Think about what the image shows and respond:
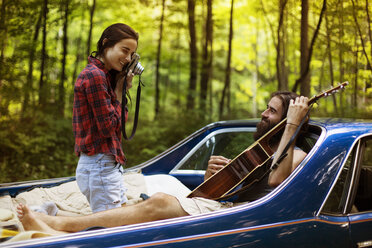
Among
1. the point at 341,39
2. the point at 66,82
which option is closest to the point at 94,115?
the point at 341,39

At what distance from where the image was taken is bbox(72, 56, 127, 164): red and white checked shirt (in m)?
2.38

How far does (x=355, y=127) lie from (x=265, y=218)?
89 centimetres

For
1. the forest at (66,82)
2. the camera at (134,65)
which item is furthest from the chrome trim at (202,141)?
the forest at (66,82)

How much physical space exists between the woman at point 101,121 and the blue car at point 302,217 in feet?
2.16

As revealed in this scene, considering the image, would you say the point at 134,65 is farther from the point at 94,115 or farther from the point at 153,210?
the point at 153,210

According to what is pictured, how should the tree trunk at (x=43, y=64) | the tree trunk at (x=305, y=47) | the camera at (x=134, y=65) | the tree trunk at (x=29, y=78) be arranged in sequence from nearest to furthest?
the camera at (x=134, y=65) < the tree trunk at (x=305, y=47) < the tree trunk at (x=29, y=78) < the tree trunk at (x=43, y=64)

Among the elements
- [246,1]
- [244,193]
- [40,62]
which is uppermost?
[246,1]

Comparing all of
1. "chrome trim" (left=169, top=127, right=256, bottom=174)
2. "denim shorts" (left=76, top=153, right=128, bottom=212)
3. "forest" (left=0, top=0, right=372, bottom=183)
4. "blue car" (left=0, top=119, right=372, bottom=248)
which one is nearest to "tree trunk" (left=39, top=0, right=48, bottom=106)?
"forest" (left=0, top=0, right=372, bottom=183)

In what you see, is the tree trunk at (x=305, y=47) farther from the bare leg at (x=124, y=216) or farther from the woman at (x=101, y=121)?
the bare leg at (x=124, y=216)

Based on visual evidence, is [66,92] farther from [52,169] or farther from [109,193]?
[109,193]

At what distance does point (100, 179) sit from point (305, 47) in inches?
216

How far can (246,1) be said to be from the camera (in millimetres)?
11438

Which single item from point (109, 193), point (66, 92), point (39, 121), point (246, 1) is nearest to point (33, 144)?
point (39, 121)

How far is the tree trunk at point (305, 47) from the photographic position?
22.1 ft
